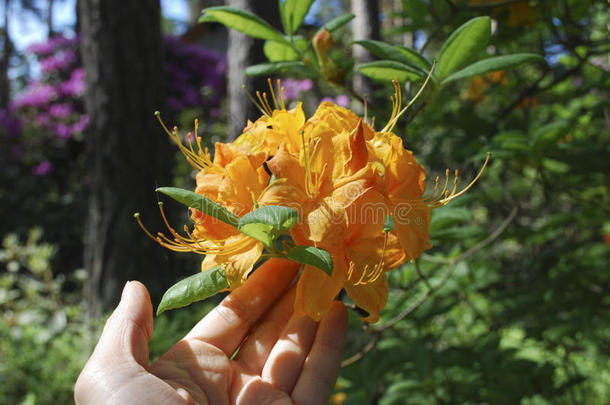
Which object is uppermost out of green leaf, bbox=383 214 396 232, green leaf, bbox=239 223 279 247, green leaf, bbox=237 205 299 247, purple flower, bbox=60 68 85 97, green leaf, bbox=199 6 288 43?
green leaf, bbox=199 6 288 43

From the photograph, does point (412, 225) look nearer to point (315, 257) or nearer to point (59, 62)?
point (315, 257)

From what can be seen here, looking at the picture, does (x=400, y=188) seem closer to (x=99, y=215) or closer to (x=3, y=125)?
(x=99, y=215)

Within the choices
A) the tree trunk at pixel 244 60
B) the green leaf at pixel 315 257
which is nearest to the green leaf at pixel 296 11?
the green leaf at pixel 315 257

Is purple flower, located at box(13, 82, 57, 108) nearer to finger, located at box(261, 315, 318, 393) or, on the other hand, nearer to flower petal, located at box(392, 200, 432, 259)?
Answer: finger, located at box(261, 315, 318, 393)

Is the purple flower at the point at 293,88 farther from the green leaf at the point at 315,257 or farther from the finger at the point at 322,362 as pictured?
the green leaf at the point at 315,257

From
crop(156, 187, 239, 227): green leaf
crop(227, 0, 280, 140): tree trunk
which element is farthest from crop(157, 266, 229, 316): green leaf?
crop(227, 0, 280, 140): tree trunk

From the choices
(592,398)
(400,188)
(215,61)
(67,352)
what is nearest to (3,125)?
(215,61)
